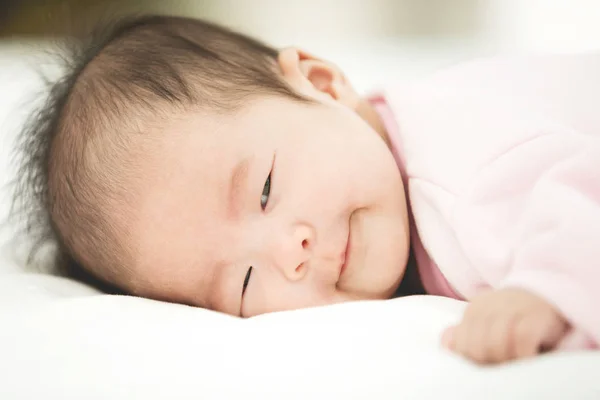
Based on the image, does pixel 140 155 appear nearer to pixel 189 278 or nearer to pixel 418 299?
pixel 189 278

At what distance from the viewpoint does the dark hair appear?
87 centimetres

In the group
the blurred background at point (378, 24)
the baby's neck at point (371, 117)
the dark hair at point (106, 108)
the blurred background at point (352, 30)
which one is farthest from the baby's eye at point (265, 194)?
the blurred background at point (378, 24)

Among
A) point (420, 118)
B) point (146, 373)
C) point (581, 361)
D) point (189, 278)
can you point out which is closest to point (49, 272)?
point (189, 278)

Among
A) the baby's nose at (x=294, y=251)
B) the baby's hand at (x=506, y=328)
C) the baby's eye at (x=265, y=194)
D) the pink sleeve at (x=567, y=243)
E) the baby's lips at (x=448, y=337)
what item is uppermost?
the pink sleeve at (x=567, y=243)

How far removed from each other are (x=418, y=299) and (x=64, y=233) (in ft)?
1.79

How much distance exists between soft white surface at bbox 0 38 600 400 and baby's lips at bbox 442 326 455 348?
0.04 ft

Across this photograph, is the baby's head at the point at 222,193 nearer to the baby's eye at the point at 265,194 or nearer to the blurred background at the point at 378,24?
the baby's eye at the point at 265,194

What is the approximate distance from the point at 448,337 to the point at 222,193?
1.26 ft

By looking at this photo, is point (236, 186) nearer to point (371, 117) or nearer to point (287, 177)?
point (287, 177)

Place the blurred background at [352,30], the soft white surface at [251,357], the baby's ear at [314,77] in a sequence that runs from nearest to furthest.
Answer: the soft white surface at [251,357] → the baby's ear at [314,77] → the blurred background at [352,30]

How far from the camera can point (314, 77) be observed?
1.12 metres

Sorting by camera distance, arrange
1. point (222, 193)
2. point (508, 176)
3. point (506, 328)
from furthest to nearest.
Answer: point (222, 193)
point (508, 176)
point (506, 328)

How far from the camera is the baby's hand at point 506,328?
52cm

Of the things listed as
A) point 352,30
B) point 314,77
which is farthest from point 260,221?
point 352,30
